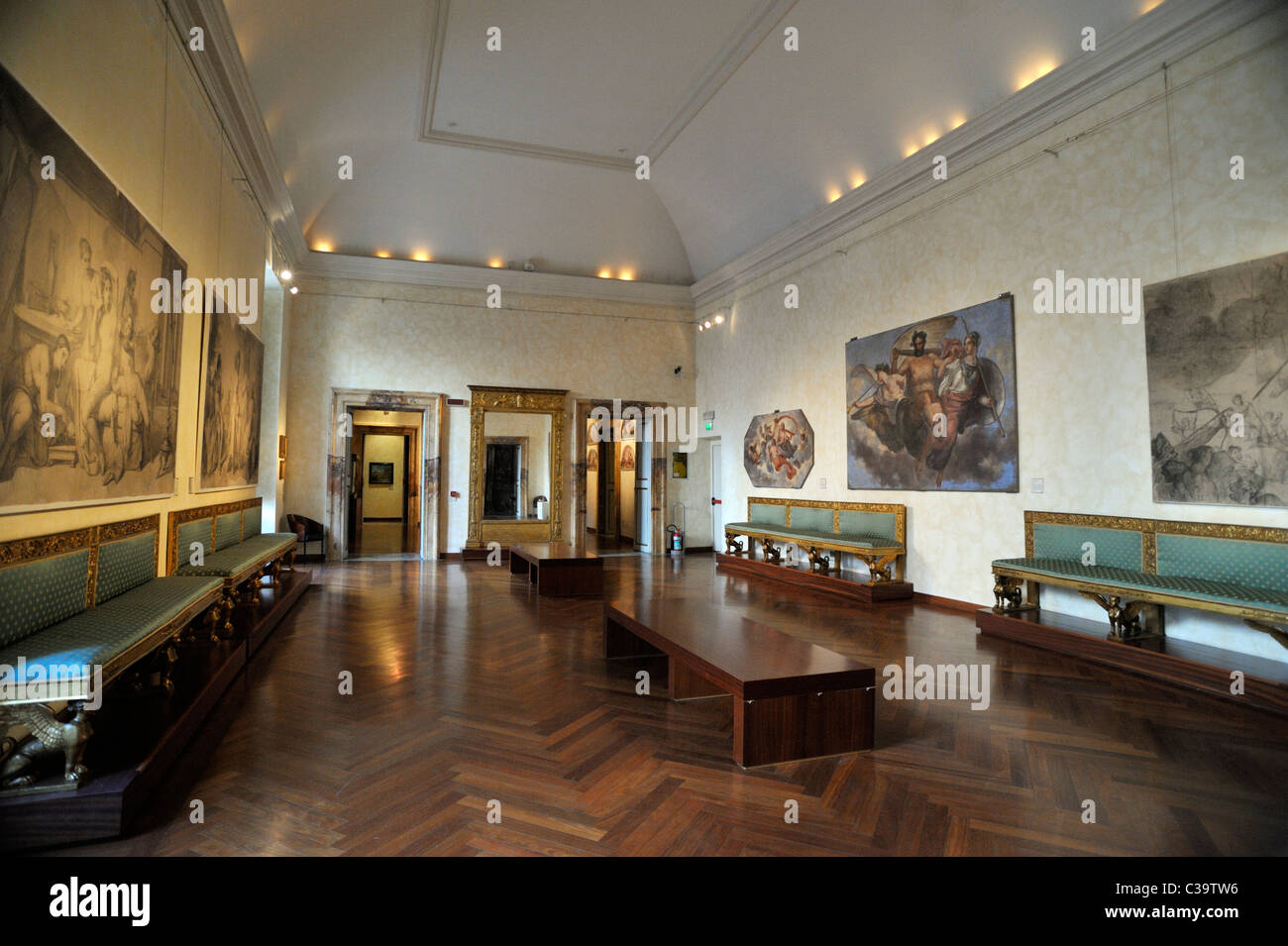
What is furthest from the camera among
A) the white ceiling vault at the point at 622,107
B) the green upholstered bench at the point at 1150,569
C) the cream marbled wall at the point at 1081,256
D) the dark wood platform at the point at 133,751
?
the white ceiling vault at the point at 622,107

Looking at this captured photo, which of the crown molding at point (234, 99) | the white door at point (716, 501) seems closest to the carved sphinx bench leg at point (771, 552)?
the white door at point (716, 501)

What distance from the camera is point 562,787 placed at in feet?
10.1

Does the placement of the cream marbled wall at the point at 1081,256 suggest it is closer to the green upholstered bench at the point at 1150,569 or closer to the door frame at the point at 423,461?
the green upholstered bench at the point at 1150,569

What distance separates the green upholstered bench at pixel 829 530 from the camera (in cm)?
856

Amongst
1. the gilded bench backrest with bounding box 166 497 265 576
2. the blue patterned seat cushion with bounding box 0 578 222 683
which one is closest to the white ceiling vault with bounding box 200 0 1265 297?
the gilded bench backrest with bounding box 166 497 265 576

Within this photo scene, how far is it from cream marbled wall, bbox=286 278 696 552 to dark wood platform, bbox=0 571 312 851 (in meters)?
7.99

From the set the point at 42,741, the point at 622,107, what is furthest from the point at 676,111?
the point at 42,741

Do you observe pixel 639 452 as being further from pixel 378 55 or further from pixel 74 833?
pixel 74 833

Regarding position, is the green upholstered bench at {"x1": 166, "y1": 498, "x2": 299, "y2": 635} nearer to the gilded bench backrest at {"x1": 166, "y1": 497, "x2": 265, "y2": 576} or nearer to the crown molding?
the gilded bench backrest at {"x1": 166, "y1": 497, "x2": 265, "y2": 576}

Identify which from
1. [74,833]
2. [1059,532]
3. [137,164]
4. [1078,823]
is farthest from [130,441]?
[1059,532]

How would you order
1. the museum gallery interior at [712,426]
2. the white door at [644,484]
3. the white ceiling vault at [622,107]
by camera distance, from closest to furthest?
the museum gallery interior at [712,426]
the white ceiling vault at [622,107]
the white door at [644,484]

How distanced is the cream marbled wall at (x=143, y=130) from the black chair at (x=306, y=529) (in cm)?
369

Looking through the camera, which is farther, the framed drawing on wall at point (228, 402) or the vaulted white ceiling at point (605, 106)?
the vaulted white ceiling at point (605, 106)

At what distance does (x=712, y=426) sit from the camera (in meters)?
13.8
